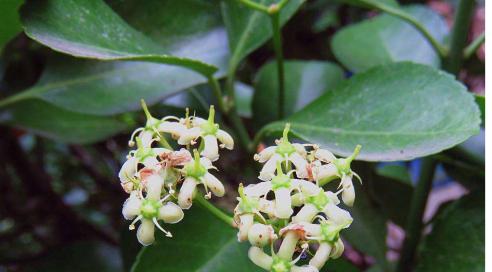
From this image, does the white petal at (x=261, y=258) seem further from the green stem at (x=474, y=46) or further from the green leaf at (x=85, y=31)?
the green stem at (x=474, y=46)

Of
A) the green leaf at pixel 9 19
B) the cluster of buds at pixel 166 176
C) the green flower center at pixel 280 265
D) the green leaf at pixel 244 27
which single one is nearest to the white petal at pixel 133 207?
the cluster of buds at pixel 166 176

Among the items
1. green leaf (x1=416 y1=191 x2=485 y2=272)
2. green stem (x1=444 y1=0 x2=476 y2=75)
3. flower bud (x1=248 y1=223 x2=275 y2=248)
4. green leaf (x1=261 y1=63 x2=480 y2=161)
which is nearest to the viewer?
flower bud (x1=248 y1=223 x2=275 y2=248)

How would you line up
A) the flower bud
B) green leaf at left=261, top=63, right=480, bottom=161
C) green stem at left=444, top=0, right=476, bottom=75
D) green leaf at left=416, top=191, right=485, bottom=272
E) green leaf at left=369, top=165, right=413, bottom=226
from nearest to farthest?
the flower bud, green leaf at left=261, top=63, right=480, bottom=161, green leaf at left=416, top=191, right=485, bottom=272, green stem at left=444, top=0, right=476, bottom=75, green leaf at left=369, top=165, right=413, bottom=226

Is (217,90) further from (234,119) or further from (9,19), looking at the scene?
(9,19)

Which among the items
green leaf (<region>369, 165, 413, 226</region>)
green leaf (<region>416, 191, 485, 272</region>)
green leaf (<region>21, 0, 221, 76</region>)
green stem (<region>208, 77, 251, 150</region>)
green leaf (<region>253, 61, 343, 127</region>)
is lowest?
green leaf (<region>369, 165, 413, 226</region>)

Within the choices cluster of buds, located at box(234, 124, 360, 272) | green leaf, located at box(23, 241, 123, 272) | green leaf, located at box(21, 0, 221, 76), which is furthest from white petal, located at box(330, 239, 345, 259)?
green leaf, located at box(23, 241, 123, 272)

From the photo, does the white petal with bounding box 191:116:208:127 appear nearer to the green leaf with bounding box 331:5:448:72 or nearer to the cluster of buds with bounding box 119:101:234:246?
the cluster of buds with bounding box 119:101:234:246
